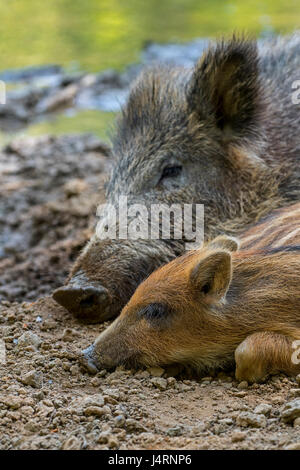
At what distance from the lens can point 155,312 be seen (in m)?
4.49

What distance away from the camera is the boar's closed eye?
4.47 metres

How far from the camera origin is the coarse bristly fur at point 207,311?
4.35 metres

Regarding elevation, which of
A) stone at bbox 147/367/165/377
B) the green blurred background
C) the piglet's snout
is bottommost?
stone at bbox 147/367/165/377

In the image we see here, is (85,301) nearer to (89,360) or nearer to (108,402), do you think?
(89,360)

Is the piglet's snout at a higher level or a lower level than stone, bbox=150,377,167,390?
higher

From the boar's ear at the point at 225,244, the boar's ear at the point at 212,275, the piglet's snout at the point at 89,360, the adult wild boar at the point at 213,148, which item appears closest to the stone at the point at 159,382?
the piglet's snout at the point at 89,360

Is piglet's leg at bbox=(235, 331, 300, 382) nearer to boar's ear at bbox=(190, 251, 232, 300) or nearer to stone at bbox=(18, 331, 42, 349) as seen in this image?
boar's ear at bbox=(190, 251, 232, 300)

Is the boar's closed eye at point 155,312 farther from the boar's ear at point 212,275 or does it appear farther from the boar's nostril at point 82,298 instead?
the boar's nostril at point 82,298

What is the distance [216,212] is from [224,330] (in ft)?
5.01

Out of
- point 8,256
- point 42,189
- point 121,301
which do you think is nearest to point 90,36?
point 42,189

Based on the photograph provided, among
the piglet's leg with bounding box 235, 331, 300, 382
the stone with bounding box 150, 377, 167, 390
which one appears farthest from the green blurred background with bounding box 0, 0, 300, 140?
the piglet's leg with bounding box 235, 331, 300, 382

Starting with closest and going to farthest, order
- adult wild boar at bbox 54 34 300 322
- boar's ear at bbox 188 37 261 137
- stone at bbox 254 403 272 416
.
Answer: stone at bbox 254 403 272 416 → adult wild boar at bbox 54 34 300 322 → boar's ear at bbox 188 37 261 137

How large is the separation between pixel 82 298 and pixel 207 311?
0.98 m

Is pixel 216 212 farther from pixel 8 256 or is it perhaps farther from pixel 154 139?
pixel 8 256
